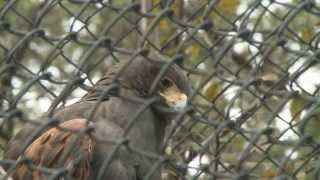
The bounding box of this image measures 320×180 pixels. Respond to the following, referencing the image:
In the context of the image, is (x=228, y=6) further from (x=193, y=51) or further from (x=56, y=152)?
(x=56, y=152)

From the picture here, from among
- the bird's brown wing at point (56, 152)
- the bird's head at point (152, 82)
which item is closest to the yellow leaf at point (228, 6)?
the bird's head at point (152, 82)

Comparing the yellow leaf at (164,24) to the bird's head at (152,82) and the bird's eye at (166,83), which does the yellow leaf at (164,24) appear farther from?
the bird's eye at (166,83)

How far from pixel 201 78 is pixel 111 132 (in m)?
1.25

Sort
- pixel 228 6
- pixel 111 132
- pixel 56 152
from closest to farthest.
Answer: pixel 56 152 < pixel 111 132 < pixel 228 6

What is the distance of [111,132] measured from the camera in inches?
171

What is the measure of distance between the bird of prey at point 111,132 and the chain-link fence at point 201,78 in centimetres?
5

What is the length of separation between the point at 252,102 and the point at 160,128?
0.56m

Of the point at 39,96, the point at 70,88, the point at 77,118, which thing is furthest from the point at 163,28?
the point at 70,88

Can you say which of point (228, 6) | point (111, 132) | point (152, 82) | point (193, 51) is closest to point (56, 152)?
point (111, 132)

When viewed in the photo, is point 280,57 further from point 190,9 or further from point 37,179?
point 37,179

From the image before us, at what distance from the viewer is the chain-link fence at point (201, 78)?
3279mm

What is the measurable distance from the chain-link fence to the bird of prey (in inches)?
2.1

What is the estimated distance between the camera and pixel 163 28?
565 centimetres

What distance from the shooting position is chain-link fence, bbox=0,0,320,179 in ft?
10.8
